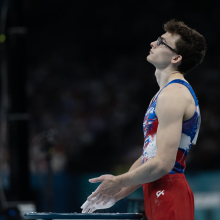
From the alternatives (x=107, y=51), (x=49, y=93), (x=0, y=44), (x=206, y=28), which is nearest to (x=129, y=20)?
(x=107, y=51)

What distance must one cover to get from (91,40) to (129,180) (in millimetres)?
9670

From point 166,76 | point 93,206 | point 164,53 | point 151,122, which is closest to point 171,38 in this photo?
point 164,53

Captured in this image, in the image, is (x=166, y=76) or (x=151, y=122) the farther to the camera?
(x=166, y=76)

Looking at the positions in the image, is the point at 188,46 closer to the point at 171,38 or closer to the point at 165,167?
the point at 171,38

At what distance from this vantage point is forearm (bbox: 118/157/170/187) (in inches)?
73.5

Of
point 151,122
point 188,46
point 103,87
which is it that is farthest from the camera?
point 103,87

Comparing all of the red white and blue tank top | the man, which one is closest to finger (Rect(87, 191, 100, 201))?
the man

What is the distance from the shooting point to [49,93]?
33.6ft

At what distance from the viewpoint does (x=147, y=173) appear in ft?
6.20

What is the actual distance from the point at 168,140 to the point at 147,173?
0.21 m

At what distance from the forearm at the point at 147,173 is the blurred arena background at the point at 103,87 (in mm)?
3337

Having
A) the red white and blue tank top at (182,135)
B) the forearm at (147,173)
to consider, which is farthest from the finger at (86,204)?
the red white and blue tank top at (182,135)

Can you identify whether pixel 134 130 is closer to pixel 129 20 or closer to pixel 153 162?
pixel 129 20

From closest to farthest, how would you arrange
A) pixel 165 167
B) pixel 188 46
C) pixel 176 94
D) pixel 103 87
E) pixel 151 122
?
pixel 165 167
pixel 176 94
pixel 151 122
pixel 188 46
pixel 103 87
